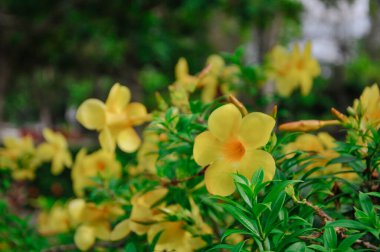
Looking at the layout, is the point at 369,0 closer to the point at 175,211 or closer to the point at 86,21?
the point at 175,211

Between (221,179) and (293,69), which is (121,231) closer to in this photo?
(221,179)

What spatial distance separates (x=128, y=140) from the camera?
100 cm

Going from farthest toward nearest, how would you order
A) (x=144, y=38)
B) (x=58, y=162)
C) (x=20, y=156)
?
(x=144, y=38)
(x=20, y=156)
(x=58, y=162)

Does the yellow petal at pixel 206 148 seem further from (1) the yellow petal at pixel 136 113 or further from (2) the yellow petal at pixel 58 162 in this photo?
(2) the yellow petal at pixel 58 162

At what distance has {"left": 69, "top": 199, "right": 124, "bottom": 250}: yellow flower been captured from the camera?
1031mm

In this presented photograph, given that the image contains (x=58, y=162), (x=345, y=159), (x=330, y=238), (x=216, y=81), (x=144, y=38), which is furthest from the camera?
(x=144, y=38)

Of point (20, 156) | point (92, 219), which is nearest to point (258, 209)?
point (92, 219)

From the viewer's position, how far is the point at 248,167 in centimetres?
67

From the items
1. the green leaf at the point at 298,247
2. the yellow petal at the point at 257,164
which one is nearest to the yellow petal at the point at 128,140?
the yellow petal at the point at 257,164

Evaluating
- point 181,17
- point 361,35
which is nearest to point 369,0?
point 181,17

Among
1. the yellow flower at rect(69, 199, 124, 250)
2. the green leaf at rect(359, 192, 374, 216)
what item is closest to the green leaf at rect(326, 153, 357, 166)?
the green leaf at rect(359, 192, 374, 216)

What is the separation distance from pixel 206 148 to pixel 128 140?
0.36 meters

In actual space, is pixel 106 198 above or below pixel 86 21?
below

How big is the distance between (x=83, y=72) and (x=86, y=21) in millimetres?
4056
